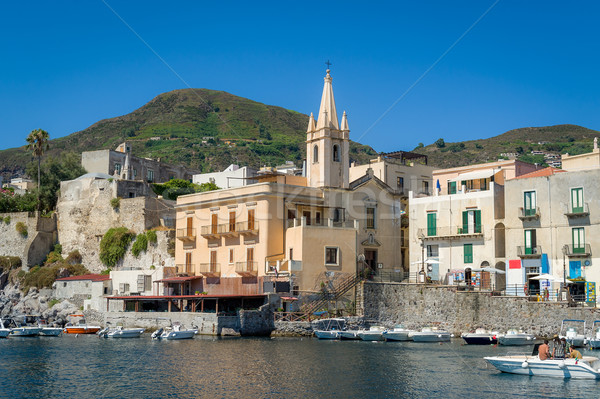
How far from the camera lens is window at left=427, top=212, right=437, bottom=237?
5706 centimetres

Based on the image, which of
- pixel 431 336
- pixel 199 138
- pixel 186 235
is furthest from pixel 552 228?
pixel 199 138

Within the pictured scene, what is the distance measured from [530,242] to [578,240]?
136 inches

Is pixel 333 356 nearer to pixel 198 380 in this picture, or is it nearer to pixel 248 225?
pixel 198 380

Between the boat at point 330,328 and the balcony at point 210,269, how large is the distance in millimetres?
12644

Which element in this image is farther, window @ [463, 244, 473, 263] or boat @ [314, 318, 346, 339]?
window @ [463, 244, 473, 263]

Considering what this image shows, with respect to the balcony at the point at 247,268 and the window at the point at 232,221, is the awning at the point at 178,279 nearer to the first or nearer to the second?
the balcony at the point at 247,268

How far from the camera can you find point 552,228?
163 feet

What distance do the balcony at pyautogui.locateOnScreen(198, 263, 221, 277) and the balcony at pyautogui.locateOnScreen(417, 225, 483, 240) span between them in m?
16.2

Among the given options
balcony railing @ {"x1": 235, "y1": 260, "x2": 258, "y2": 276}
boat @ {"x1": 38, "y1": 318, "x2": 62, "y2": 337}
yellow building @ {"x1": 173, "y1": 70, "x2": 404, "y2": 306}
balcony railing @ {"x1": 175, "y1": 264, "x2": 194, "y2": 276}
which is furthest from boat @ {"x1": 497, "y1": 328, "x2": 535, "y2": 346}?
boat @ {"x1": 38, "y1": 318, "x2": 62, "y2": 337}

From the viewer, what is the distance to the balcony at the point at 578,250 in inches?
1880

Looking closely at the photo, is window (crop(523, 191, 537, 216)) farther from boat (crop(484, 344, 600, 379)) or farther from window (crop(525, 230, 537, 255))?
boat (crop(484, 344, 600, 379))

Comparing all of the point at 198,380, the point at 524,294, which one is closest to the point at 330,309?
the point at 524,294

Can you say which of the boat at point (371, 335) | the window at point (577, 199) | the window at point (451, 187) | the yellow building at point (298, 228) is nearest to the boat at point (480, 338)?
the boat at point (371, 335)

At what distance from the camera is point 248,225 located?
57.4 meters
